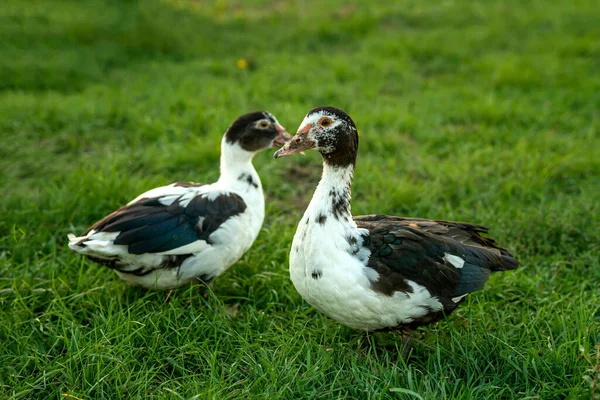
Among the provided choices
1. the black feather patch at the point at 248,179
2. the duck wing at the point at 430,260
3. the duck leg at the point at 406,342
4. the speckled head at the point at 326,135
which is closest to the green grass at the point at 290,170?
the duck leg at the point at 406,342

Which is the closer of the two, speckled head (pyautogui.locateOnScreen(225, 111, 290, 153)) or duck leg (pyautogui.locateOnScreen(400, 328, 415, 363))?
duck leg (pyautogui.locateOnScreen(400, 328, 415, 363))

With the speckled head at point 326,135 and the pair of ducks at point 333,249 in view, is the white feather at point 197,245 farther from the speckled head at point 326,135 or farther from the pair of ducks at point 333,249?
the speckled head at point 326,135

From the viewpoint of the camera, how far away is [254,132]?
3.99 meters

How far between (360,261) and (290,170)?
2512 millimetres

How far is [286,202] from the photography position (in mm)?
4887

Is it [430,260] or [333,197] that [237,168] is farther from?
[430,260]

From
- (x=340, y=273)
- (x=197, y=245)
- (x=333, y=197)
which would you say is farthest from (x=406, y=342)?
(x=197, y=245)

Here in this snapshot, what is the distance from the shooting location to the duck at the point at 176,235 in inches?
129

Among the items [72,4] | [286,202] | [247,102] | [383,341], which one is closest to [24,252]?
[286,202]

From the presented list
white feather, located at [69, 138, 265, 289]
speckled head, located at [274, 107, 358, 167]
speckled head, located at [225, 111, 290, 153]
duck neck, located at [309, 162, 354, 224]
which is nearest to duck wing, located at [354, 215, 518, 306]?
duck neck, located at [309, 162, 354, 224]

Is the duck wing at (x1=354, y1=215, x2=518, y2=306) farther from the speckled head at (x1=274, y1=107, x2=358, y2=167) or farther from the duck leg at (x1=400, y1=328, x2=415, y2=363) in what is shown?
the speckled head at (x1=274, y1=107, x2=358, y2=167)

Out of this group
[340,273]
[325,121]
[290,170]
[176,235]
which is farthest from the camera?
[290,170]

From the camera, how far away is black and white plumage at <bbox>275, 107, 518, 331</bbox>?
9.61ft

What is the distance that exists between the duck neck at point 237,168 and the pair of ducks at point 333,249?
34 centimetres
